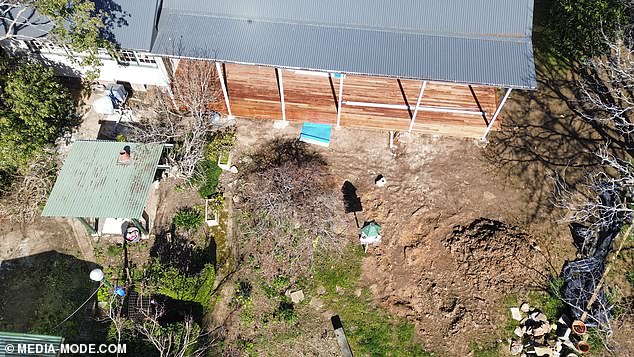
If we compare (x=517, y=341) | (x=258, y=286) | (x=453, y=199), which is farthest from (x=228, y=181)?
(x=517, y=341)

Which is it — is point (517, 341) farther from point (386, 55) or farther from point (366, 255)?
point (386, 55)

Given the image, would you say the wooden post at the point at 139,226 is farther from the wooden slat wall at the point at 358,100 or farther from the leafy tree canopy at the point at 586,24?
the leafy tree canopy at the point at 586,24

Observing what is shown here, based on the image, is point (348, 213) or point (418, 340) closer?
point (418, 340)

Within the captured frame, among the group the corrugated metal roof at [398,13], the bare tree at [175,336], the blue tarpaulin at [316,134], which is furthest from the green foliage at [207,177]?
the corrugated metal roof at [398,13]

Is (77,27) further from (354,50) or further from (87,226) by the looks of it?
(354,50)

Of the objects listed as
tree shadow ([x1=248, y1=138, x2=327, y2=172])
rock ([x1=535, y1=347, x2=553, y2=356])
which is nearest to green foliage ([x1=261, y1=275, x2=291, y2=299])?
tree shadow ([x1=248, y1=138, x2=327, y2=172])
